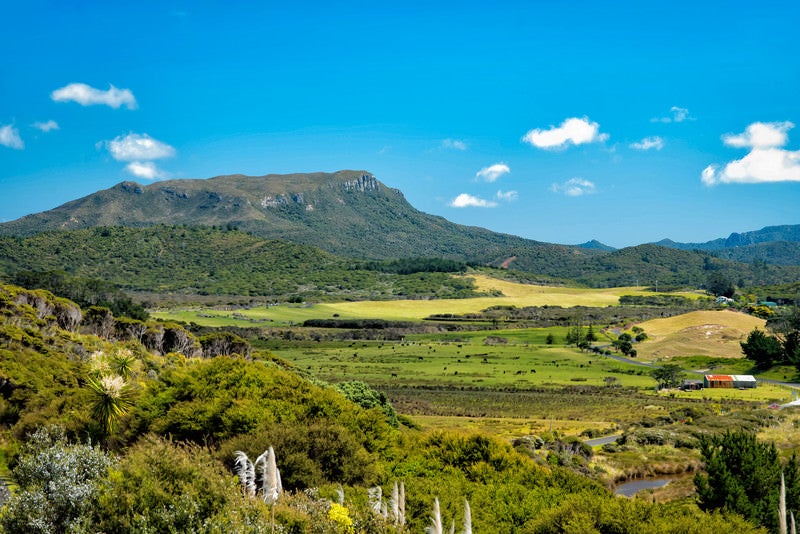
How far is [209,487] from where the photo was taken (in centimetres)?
1188

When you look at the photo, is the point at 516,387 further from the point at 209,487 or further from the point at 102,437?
the point at 209,487

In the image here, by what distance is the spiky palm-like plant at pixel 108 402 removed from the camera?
22.8 meters

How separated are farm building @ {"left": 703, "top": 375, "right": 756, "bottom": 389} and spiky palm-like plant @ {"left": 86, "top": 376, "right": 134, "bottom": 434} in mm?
71226

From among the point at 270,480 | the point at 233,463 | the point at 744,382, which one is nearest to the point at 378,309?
the point at 744,382

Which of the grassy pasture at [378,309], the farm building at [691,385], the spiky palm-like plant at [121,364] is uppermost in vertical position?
the spiky palm-like plant at [121,364]

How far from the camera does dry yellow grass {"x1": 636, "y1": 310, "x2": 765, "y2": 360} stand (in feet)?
336

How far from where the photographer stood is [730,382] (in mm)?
75000

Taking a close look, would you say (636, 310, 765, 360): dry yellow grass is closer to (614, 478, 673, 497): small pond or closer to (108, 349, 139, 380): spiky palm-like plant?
(614, 478, 673, 497): small pond

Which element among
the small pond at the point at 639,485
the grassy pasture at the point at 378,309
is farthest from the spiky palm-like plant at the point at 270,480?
the grassy pasture at the point at 378,309

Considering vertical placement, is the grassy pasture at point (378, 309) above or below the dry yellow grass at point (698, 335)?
above

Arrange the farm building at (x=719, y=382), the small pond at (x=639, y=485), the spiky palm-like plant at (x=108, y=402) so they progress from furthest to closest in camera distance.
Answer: the farm building at (x=719, y=382) < the small pond at (x=639, y=485) < the spiky palm-like plant at (x=108, y=402)

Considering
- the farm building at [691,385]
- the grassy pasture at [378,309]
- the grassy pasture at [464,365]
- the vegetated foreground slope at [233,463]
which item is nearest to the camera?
the vegetated foreground slope at [233,463]

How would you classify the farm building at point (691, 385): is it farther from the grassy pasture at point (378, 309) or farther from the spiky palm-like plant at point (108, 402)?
the grassy pasture at point (378, 309)

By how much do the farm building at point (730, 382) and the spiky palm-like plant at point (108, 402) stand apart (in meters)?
71.2
